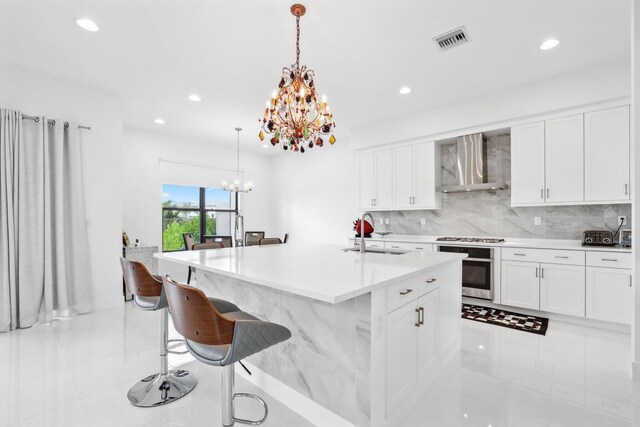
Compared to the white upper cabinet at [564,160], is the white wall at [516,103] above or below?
above

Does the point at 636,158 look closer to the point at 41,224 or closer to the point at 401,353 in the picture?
the point at 401,353

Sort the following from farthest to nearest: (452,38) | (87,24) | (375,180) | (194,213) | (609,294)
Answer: (194,213) → (375,180) → (609,294) → (452,38) → (87,24)

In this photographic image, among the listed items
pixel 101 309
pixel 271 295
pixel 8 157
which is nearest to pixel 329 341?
pixel 271 295

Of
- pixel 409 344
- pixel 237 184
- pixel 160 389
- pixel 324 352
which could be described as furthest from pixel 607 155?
pixel 237 184

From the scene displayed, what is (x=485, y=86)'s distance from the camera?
3869 mm

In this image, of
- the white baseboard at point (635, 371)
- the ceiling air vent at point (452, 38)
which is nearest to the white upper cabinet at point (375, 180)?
the ceiling air vent at point (452, 38)

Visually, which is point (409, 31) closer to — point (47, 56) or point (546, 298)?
point (546, 298)

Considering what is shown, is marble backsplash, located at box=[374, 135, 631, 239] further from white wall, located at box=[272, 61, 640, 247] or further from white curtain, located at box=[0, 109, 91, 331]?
white curtain, located at box=[0, 109, 91, 331]

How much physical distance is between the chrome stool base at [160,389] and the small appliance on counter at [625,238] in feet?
14.5

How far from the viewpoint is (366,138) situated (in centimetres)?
541

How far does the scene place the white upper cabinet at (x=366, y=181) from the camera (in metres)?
5.39

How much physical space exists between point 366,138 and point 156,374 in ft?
15.0

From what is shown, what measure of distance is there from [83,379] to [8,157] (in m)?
2.62

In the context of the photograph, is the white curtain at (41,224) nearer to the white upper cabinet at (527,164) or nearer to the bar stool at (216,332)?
the bar stool at (216,332)
